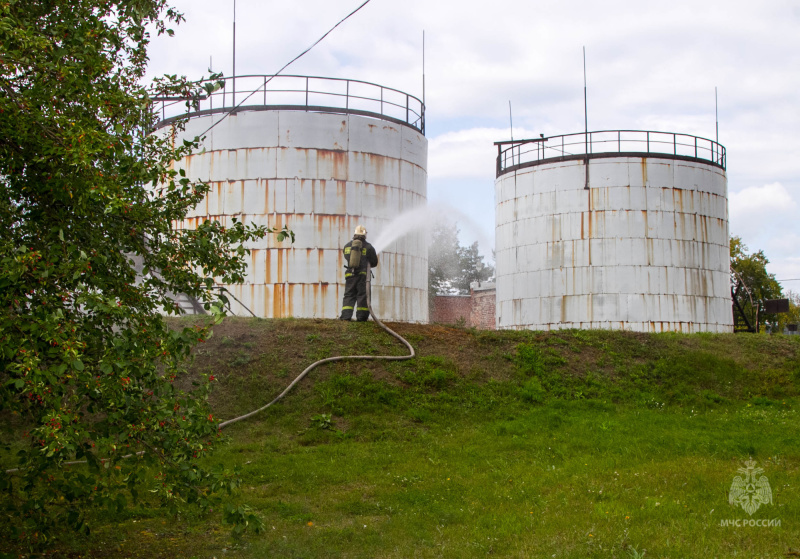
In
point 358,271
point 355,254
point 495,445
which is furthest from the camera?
point 358,271

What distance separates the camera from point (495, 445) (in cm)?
1063

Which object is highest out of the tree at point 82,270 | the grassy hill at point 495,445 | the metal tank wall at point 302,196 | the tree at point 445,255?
the tree at point 445,255

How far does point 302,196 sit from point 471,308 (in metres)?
23.6

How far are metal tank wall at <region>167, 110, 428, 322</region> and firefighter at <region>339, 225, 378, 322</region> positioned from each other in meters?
2.80

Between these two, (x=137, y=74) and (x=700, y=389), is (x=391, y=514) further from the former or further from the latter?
(x=700, y=389)

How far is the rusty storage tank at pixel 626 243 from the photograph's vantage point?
73.2 ft

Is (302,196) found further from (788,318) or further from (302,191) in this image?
(788,318)

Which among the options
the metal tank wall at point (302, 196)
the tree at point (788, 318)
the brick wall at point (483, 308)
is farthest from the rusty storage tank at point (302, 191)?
the tree at point (788, 318)

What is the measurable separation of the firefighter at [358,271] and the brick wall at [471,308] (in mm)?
23853

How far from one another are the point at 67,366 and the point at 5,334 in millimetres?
443

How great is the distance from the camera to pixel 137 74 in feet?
24.2

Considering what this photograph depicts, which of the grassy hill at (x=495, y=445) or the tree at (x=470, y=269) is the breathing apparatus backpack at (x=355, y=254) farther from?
the tree at (x=470, y=269)

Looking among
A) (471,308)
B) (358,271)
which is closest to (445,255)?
(471,308)

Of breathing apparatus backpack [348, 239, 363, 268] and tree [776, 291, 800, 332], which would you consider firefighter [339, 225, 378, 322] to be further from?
tree [776, 291, 800, 332]
